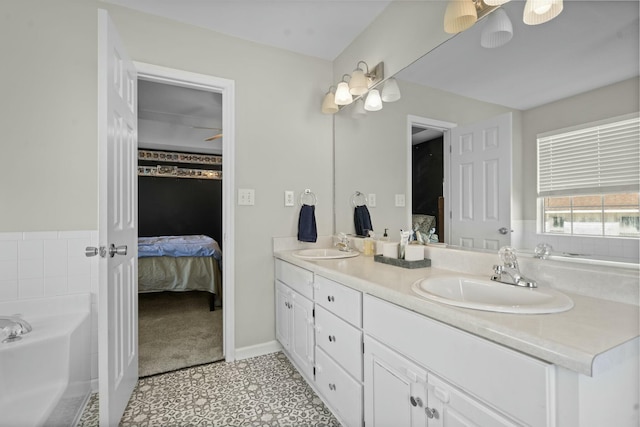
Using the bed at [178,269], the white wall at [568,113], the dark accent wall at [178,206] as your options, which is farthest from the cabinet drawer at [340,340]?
the dark accent wall at [178,206]

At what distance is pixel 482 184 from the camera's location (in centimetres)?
136

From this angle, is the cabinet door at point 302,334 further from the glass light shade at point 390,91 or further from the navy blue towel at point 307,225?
the glass light shade at point 390,91

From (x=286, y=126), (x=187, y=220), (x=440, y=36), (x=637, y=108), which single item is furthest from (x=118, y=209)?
(x=187, y=220)

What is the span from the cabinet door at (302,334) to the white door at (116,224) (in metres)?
0.94

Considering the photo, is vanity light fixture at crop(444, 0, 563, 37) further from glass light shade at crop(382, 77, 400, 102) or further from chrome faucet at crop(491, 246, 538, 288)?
chrome faucet at crop(491, 246, 538, 288)

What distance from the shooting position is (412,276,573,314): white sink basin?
83 centimetres

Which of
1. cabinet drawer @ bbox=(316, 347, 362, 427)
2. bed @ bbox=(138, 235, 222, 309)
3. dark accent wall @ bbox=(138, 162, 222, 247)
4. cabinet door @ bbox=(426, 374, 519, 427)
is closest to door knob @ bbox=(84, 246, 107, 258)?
cabinet drawer @ bbox=(316, 347, 362, 427)

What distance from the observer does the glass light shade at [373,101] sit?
2061 millimetres

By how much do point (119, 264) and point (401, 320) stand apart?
140 centimetres

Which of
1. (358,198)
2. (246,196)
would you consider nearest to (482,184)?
(358,198)

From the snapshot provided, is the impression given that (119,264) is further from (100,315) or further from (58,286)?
(58,286)

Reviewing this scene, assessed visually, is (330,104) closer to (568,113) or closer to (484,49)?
(484,49)

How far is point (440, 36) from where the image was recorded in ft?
5.22

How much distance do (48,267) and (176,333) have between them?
1.19m
